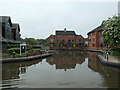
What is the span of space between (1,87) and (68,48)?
5708cm

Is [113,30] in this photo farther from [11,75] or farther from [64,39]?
[64,39]

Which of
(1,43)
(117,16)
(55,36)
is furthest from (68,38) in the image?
(117,16)

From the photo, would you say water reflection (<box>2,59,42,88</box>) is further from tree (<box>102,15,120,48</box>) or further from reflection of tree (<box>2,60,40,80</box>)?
tree (<box>102,15,120,48</box>)

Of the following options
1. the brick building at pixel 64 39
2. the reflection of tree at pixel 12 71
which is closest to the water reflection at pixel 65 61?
the reflection of tree at pixel 12 71

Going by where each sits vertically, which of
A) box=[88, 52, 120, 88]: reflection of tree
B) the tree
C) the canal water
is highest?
the tree

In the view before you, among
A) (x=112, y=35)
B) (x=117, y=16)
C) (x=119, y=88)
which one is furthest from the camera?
(x=117, y=16)

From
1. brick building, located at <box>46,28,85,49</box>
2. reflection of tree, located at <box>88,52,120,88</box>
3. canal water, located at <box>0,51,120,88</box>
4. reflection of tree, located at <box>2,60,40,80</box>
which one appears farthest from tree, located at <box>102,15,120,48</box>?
brick building, located at <box>46,28,85,49</box>

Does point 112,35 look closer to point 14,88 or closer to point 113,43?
point 113,43

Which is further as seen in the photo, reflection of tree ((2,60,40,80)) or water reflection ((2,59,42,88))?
reflection of tree ((2,60,40,80))

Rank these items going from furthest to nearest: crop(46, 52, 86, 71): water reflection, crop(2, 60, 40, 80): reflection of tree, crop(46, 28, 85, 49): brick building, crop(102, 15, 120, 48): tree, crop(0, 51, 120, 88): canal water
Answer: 1. crop(46, 28, 85, 49): brick building
2. crop(102, 15, 120, 48): tree
3. crop(46, 52, 86, 71): water reflection
4. crop(2, 60, 40, 80): reflection of tree
5. crop(0, 51, 120, 88): canal water

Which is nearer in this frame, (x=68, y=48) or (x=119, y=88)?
(x=119, y=88)

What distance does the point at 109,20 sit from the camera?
893 inches

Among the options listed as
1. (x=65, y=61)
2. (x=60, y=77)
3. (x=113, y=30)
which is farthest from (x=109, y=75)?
(x=113, y=30)

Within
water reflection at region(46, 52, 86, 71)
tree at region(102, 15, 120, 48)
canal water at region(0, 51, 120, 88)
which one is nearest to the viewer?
canal water at region(0, 51, 120, 88)
